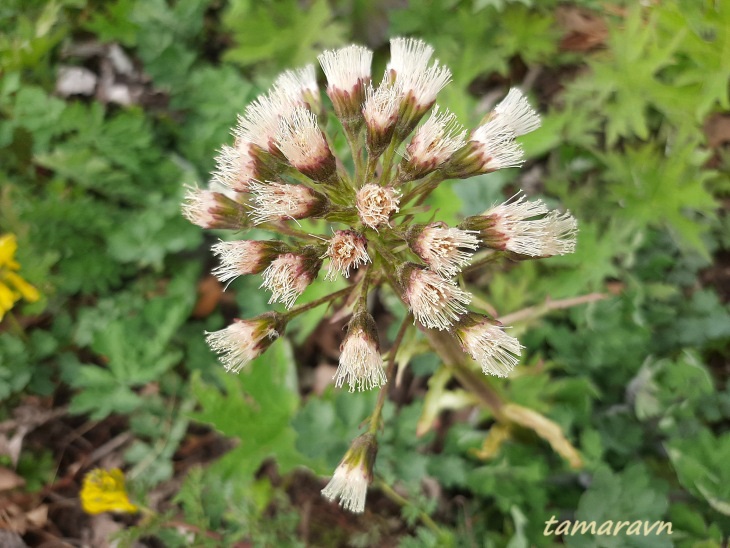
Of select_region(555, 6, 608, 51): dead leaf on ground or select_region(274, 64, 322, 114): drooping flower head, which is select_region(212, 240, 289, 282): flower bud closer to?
select_region(274, 64, 322, 114): drooping flower head

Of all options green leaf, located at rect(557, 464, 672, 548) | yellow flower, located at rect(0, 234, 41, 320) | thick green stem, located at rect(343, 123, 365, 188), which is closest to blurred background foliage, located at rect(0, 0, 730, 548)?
green leaf, located at rect(557, 464, 672, 548)

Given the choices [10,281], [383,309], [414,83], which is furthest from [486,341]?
[10,281]

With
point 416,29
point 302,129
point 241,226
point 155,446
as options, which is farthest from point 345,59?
point 155,446

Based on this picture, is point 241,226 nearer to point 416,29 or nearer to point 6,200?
point 6,200

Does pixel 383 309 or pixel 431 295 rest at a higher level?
pixel 431 295

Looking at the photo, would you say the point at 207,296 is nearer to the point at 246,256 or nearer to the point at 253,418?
the point at 253,418
